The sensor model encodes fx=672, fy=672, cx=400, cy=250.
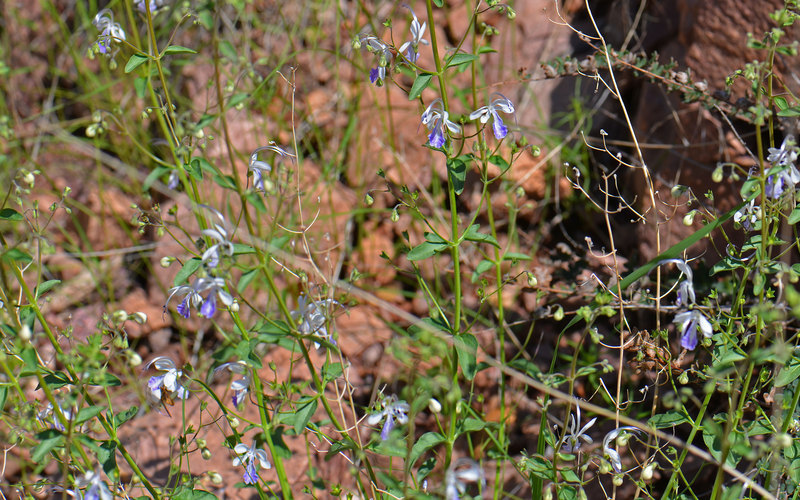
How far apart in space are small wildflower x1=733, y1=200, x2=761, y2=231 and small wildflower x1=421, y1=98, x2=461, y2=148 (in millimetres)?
961

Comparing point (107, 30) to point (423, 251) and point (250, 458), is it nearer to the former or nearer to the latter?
point (423, 251)

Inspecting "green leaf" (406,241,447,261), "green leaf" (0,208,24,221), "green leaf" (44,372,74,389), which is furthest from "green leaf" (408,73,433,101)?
"green leaf" (44,372,74,389)

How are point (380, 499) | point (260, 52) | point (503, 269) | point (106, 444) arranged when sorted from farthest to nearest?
point (260, 52), point (503, 269), point (380, 499), point (106, 444)

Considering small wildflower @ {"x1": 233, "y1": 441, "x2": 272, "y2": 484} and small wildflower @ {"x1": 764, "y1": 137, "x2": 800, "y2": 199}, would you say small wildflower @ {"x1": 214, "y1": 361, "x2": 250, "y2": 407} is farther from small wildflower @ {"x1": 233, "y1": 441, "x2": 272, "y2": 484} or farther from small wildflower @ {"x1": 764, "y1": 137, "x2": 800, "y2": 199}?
small wildflower @ {"x1": 764, "y1": 137, "x2": 800, "y2": 199}

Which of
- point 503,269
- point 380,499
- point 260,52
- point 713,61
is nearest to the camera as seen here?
A: point 380,499

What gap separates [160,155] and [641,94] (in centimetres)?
315

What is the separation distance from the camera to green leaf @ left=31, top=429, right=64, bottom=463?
2.00 meters

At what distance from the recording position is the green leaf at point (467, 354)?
2.07m

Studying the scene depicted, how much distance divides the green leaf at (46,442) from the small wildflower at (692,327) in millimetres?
1858

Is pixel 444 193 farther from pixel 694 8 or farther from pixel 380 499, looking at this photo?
pixel 380 499

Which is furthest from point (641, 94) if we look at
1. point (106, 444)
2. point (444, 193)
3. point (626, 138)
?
point (106, 444)

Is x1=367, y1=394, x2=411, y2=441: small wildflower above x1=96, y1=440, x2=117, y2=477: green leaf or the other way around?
above

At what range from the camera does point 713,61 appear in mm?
3258

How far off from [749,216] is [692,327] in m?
0.54
